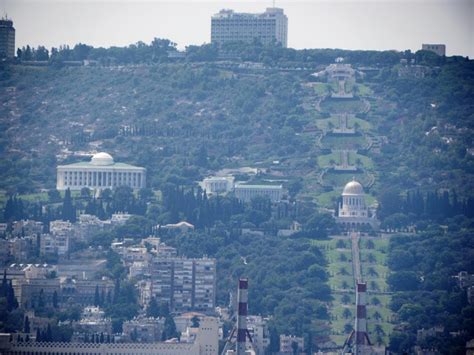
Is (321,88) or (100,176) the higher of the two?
(321,88)

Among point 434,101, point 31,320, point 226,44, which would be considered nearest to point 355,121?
point 434,101

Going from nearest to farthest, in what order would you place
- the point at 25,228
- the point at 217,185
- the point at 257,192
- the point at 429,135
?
the point at 25,228, the point at 257,192, the point at 217,185, the point at 429,135

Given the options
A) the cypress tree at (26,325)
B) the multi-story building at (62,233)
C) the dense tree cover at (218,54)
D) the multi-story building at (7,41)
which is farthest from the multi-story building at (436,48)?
the cypress tree at (26,325)

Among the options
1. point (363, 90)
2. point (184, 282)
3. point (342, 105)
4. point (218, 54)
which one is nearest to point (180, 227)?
point (184, 282)

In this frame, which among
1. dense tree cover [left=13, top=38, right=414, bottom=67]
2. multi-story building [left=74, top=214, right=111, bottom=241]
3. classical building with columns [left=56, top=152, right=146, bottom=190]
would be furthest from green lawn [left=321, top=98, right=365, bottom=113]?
multi-story building [left=74, top=214, right=111, bottom=241]

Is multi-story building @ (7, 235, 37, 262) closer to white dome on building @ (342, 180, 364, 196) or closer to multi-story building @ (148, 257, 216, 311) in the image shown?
multi-story building @ (148, 257, 216, 311)

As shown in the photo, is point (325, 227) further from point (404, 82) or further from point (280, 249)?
point (404, 82)

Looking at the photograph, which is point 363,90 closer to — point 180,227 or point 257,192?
point 257,192
